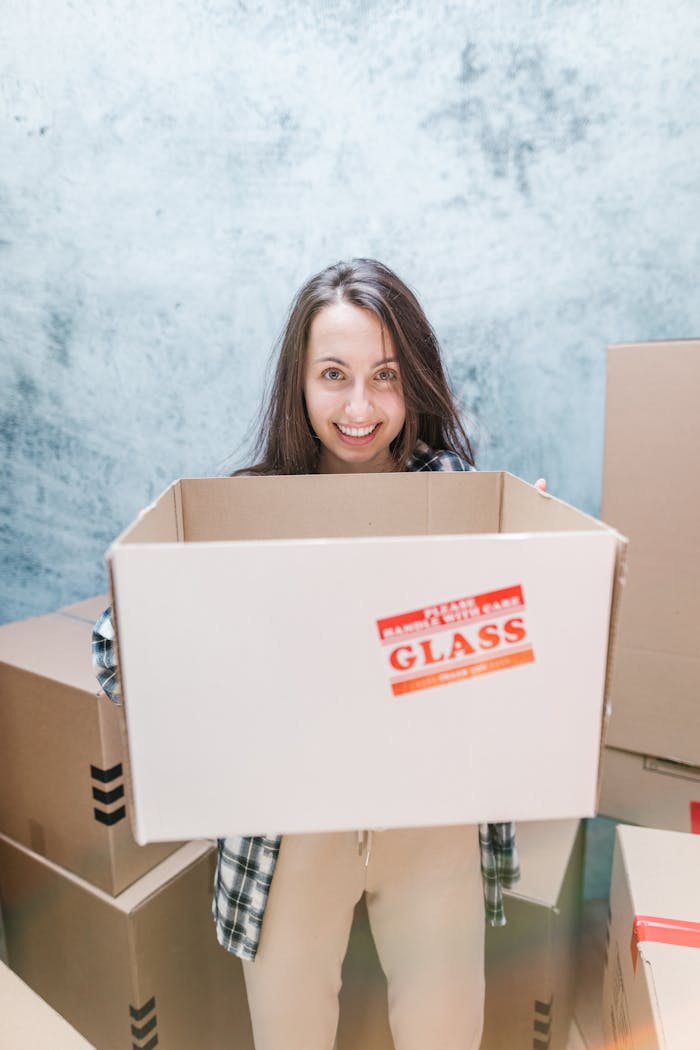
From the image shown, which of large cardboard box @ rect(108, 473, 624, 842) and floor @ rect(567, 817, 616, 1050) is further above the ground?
large cardboard box @ rect(108, 473, 624, 842)

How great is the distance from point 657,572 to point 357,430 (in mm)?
497

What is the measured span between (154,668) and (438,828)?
43cm

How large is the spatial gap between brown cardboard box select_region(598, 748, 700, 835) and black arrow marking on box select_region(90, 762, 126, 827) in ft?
2.49

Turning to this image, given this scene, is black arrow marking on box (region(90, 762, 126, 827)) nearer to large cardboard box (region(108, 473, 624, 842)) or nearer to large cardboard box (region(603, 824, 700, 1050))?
large cardboard box (region(108, 473, 624, 842))

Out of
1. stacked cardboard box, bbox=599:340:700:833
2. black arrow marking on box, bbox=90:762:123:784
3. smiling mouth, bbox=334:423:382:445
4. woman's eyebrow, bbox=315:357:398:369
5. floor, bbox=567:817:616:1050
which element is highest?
woman's eyebrow, bbox=315:357:398:369

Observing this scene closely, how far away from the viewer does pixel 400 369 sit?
0.89 metres

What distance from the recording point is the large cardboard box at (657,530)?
94cm

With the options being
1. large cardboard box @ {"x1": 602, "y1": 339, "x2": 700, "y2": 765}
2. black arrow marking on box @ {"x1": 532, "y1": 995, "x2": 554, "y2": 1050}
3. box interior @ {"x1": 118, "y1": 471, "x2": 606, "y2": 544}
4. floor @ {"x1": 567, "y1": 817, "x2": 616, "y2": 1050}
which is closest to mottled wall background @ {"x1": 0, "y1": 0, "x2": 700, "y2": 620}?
large cardboard box @ {"x1": 602, "y1": 339, "x2": 700, "y2": 765}

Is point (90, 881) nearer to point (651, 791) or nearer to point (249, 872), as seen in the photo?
point (249, 872)

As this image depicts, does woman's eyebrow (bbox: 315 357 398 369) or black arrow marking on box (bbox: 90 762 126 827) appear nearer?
woman's eyebrow (bbox: 315 357 398 369)

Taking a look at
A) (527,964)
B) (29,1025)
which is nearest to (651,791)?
(527,964)

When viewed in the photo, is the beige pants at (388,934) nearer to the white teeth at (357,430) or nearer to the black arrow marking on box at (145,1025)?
the black arrow marking on box at (145,1025)

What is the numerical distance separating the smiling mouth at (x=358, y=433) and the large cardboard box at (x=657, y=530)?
36 cm

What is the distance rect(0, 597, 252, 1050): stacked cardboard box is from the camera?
1.02 meters
